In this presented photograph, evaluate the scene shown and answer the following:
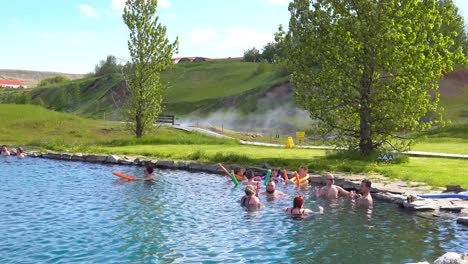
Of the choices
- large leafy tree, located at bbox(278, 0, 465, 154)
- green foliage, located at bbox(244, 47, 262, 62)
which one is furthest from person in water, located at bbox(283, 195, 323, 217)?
green foliage, located at bbox(244, 47, 262, 62)

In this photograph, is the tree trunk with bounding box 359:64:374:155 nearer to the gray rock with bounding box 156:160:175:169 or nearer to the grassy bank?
the grassy bank

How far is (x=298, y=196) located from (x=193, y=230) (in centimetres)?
407

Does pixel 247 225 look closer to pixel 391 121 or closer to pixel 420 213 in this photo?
pixel 420 213

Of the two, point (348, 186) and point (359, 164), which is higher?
point (359, 164)

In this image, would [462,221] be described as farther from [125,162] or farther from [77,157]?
[77,157]

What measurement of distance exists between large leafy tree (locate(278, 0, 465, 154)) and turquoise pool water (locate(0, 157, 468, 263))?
8.27 meters

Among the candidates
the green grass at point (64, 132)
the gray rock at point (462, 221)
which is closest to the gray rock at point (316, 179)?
the gray rock at point (462, 221)

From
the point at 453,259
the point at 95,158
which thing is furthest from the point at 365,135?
the point at 453,259

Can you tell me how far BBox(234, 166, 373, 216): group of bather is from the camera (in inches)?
680

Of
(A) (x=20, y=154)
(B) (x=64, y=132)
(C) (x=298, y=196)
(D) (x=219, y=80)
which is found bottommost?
(A) (x=20, y=154)

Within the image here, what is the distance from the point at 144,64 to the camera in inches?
1762

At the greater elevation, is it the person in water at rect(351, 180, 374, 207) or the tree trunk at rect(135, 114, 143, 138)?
the tree trunk at rect(135, 114, 143, 138)

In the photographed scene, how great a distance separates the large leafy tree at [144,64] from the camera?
146 feet

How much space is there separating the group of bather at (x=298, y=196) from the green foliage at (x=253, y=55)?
150 metres
